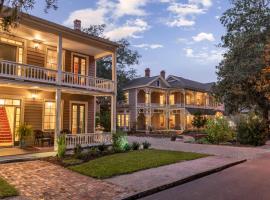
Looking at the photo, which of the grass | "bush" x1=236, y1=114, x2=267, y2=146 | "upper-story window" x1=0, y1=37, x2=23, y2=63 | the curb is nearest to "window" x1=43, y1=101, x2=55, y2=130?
"upper-story window" x1=0, y1=37, x2=23, y2=63

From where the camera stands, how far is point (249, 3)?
27656 millimetres

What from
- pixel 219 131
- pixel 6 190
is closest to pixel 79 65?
pixel 219 131

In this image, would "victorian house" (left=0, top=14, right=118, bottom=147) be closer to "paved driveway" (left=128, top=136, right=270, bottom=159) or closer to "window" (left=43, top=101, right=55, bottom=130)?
"window" (left=43, top=101, right=55, bottom=130)

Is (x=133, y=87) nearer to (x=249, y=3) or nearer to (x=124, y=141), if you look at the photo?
(x=249, y=3)

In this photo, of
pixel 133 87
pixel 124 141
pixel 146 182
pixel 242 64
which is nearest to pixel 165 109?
pixel 133 87

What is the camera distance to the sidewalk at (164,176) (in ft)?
26.1

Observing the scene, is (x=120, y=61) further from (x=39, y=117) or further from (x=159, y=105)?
Answer: (x=39, y=117)

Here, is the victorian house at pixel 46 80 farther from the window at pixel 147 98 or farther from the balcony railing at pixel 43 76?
the window at pixel 147 98

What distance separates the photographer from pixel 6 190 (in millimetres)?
7254

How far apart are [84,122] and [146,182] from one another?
11.6 meters

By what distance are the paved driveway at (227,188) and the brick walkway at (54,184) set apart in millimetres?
1340

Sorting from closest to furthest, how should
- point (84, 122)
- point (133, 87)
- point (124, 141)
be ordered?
1. point (124, 141)
2. point (84, 122)
3. point (133, 87)

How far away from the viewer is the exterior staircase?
15238 mm

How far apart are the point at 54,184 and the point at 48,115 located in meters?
9.57
